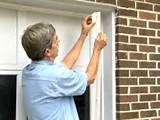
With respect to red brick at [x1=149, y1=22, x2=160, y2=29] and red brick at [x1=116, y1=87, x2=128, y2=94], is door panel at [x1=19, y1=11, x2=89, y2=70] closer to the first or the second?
red brick at [x1=116, y1=87, x2=128, y2=94]

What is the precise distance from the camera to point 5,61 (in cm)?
316

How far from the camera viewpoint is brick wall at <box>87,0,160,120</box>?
367 cm

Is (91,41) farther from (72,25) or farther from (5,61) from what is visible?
(5,61)

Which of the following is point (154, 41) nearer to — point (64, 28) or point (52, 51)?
point (64, 28)

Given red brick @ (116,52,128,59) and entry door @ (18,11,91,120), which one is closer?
entry door @ (18,11,91,120)

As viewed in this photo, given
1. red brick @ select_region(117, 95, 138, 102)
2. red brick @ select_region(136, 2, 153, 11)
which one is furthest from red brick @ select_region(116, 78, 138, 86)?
red brick @ select_region(136, 2, 153, 11)

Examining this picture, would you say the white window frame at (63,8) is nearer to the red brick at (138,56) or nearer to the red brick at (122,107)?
the red brick at (122,107)

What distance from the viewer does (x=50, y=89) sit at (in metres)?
2.67

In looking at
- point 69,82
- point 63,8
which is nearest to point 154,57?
point 63,8

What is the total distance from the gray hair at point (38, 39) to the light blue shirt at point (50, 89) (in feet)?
0.26

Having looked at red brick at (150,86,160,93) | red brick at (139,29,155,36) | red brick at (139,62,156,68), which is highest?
red brick at (139,29,155,36)

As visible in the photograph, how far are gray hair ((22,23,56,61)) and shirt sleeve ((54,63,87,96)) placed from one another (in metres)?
0.17

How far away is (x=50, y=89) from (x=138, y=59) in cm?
135

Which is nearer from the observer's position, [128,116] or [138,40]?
[128,116]
